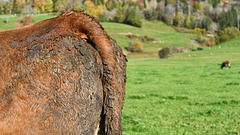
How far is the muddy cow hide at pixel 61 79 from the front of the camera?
2279mm

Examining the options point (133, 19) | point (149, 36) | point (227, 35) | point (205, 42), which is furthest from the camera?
point (133, 19)

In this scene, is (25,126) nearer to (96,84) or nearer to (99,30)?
(96,84)

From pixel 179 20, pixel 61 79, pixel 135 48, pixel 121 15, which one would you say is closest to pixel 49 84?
pixel 61 79

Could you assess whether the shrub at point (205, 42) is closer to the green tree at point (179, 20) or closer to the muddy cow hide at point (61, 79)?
the green tree at point (179, 20)

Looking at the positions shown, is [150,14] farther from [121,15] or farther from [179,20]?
[121,15]

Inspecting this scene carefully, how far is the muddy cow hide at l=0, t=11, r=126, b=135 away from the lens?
7.48 feet

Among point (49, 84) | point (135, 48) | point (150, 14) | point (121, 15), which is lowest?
point (135, 48)

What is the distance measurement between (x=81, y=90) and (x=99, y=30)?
753 millimetres

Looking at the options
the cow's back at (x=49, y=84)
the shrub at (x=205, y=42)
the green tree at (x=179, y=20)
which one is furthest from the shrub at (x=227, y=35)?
the cow's back at (x=49, y=84)

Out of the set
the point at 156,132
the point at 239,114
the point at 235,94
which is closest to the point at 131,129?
the point at 156,132

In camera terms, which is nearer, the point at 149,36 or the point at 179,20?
the point at 149,36

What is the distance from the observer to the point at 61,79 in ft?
7.93

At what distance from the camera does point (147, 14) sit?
5969 inches

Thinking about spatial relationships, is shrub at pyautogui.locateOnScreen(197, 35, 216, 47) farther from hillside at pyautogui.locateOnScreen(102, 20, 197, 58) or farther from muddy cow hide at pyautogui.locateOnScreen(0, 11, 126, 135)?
muddy cow hide at pyautogui.locateOnScreen(0, 11, 126, 135)
